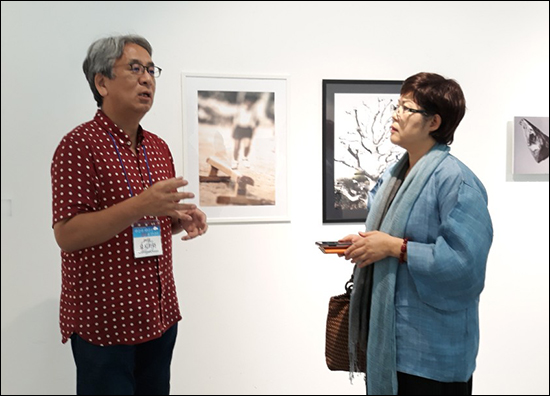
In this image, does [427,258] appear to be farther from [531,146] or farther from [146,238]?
[531,146]

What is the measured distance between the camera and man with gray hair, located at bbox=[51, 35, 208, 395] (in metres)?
1.50

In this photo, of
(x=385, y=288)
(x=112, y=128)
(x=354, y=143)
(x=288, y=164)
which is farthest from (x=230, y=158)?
(x=385, y=288)

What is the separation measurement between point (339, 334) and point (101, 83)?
124 cm

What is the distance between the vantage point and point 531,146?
2.90m

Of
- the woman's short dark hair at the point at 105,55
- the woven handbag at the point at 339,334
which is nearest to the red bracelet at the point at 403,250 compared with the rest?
the woven handbag at the point at 339,334

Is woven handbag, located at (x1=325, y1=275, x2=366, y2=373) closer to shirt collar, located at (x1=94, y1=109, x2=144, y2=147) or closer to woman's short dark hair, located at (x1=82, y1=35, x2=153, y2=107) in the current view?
shirt collar, located at (x1=94, y1=109, x2=144, y2=147)

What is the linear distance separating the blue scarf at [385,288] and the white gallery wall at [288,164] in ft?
2.38

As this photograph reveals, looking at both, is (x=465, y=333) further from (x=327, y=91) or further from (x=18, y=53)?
(x=18, y=53)

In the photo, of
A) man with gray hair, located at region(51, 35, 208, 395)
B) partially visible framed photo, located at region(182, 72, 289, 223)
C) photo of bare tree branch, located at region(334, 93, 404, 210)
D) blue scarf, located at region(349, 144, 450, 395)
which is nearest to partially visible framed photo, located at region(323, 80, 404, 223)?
photo of bare tree branch, located at region(334, 93, 404, 210)

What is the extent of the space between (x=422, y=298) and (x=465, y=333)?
202 millimetres

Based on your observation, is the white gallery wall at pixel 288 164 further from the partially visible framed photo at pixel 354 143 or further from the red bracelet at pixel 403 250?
the red bracelet at pixel 403 250

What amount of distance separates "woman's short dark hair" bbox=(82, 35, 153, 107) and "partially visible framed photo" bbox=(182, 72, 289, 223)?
2.59 feet

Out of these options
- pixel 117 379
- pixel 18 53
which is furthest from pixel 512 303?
pixel 18 53

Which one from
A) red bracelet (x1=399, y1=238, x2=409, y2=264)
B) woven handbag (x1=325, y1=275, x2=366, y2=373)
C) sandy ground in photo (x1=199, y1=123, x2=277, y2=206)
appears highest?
sandy ground in photo (x1=199, y1=123, x2=277, y2=206)
